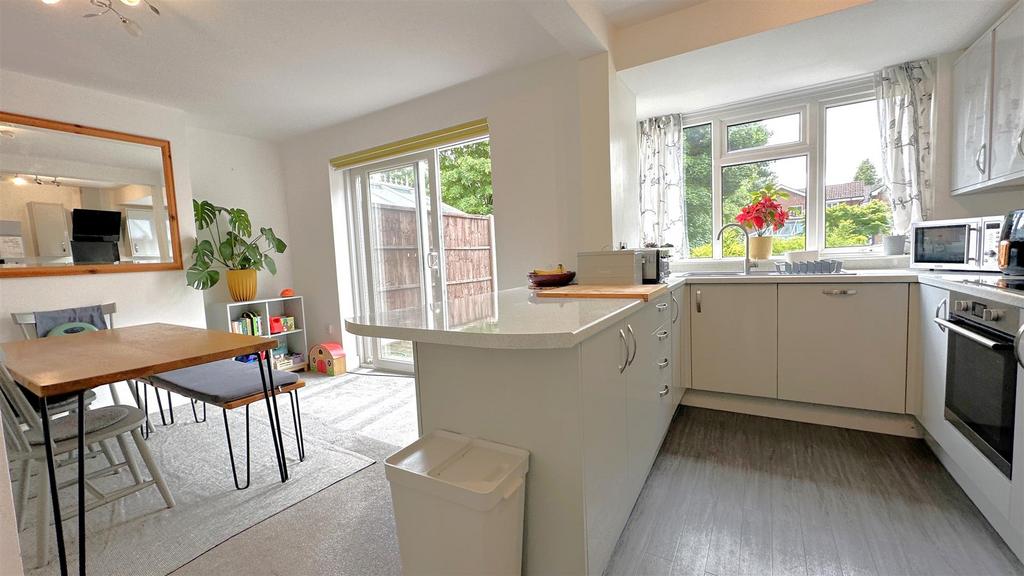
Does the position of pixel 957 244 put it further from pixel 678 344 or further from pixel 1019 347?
pixel 678 344

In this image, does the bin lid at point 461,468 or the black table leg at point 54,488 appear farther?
the black table leg at point 54,488

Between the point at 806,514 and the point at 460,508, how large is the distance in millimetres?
1414

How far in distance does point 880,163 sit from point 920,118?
0.94 feet

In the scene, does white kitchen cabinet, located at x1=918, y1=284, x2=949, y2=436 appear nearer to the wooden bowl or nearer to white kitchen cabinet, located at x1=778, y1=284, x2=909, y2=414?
white kitchen cabinet, located at x1=778, y1=284, x2=909, y2=414

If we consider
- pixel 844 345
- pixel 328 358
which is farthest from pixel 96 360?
pixel 844 345

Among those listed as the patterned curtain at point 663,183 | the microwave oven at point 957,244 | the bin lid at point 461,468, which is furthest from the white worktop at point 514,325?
the patterned curtain at point 663,183

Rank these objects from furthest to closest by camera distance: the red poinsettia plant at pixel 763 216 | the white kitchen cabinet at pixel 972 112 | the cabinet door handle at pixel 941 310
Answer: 1. the red poinsettia plant at pixel 763 216
2. the white kitchen cabinet at pixel 972 112
3. the cabinet door handle at pixel 941 310

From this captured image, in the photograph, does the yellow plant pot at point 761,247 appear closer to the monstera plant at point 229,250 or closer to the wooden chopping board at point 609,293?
the wooden chopping board at point 609,293

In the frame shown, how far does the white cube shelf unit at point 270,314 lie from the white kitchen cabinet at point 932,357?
4596 millimetres

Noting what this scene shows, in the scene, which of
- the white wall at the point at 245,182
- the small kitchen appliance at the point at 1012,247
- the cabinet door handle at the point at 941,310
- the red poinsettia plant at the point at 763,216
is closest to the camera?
the small kitchen appliance at the point at 1012,247

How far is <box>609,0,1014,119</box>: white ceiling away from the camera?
199cm

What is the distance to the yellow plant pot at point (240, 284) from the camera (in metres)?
3.76

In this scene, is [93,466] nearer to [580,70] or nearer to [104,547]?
[104,547]

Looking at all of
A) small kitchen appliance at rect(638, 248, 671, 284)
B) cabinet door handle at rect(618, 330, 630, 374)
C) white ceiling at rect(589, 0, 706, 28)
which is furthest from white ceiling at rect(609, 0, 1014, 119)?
cabinet door handle at rect(618, 330, 630, 374)
